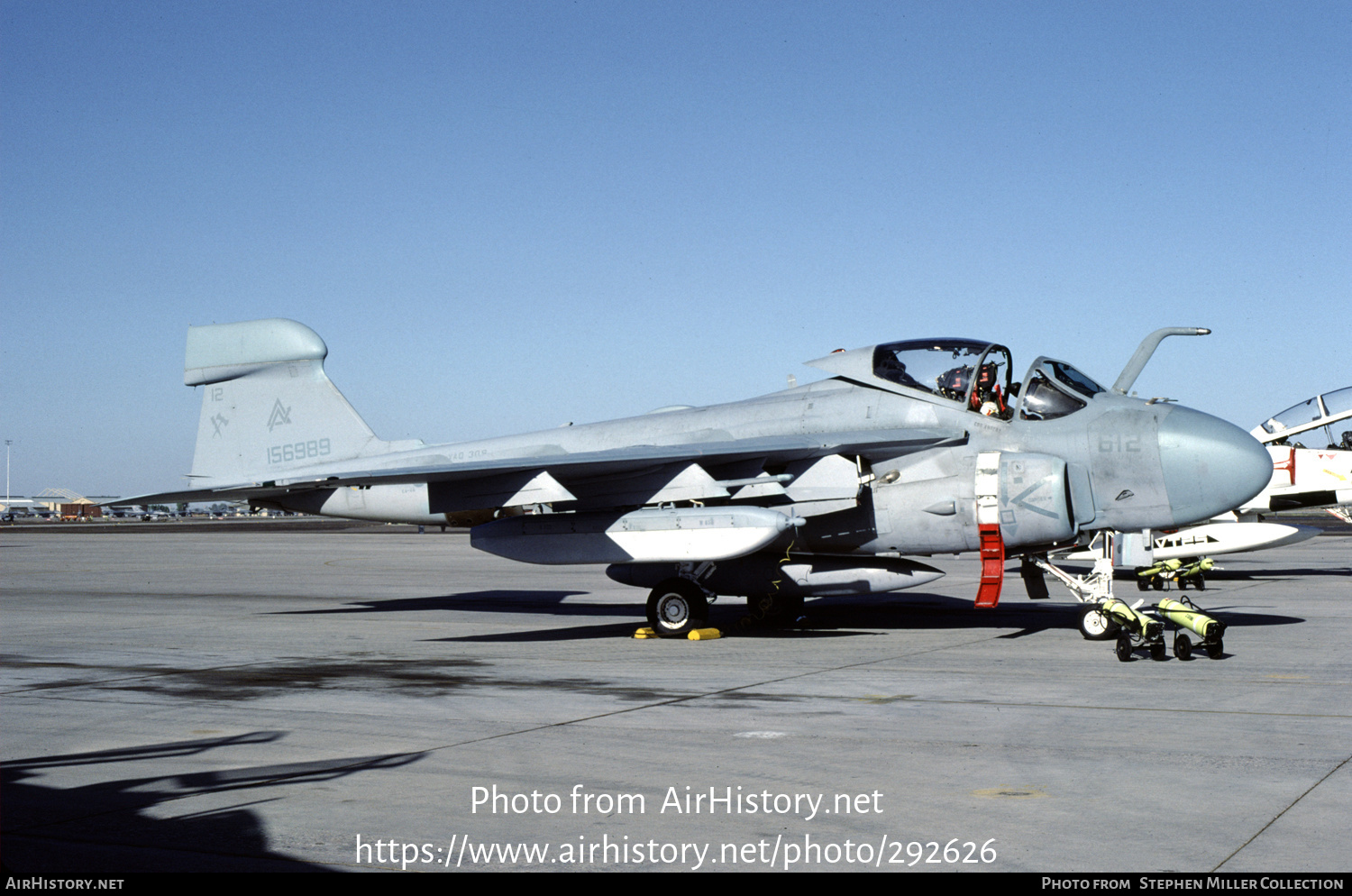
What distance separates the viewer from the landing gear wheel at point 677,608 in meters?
14.8

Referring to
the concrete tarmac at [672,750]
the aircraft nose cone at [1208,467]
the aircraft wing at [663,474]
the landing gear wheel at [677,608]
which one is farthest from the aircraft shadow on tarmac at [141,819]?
the aircraft nose cone at [1208,467]

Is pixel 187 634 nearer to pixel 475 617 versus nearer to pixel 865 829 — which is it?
pixel 475 617

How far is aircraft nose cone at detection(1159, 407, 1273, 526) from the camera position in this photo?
40.3ft

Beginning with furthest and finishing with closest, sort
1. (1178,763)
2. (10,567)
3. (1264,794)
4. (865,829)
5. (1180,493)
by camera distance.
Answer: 1. (10,567)
2. (1180,493)
3. (1178,763)
4. (1264,794)
5. (865,829)

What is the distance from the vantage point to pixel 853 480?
13883 millimetres

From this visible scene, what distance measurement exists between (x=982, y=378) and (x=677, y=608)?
187 inches

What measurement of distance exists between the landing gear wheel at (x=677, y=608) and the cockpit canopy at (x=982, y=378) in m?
3.66

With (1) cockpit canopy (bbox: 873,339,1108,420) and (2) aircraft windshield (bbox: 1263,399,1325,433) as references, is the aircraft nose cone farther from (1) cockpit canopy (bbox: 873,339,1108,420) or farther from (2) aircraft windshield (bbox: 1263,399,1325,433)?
(2) aircraft windshield (bbox: 1263,399,1325,433)

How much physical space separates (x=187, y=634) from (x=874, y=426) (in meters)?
9.35

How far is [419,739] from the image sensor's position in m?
7.84

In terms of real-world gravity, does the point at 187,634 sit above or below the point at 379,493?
below

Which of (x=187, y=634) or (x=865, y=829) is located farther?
(x=187, y=634)

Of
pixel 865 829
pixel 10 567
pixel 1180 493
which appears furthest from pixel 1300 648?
pixel 10 567

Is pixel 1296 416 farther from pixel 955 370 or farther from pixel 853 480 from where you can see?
pixel 853 480
